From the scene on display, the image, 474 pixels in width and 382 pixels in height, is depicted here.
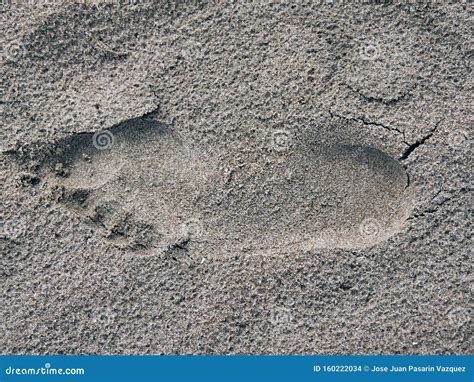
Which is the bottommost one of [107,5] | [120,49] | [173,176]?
[173,176]

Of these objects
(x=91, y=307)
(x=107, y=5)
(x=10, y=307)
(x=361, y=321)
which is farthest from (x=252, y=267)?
(x=107, y=5)

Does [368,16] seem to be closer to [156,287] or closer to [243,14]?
[243,14]

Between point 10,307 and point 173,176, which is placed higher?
point 173,176

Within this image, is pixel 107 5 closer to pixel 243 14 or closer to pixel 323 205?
pixel 243 14

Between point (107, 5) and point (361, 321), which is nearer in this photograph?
point (361, 321)
